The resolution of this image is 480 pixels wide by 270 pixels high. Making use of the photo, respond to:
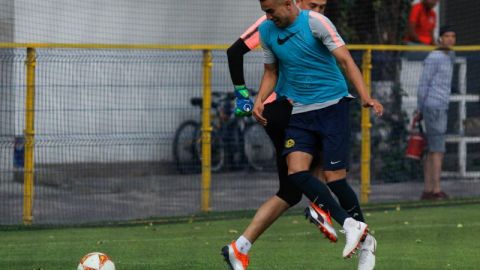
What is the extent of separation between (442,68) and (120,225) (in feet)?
15.9

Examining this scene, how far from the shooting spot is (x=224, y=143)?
611 inches

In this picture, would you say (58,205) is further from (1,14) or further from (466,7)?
(466,7)

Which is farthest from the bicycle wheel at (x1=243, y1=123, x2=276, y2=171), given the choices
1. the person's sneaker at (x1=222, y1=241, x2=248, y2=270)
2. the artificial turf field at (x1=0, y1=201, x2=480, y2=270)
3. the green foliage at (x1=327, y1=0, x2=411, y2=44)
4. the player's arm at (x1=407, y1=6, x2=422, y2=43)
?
the person's sneaker at (x1=222, y1=241, x2=248, y2=270)

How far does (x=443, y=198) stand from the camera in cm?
1622

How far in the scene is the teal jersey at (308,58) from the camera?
8547mm

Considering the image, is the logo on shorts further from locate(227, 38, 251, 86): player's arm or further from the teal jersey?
locate(227, 38, 251, 86): player's arm

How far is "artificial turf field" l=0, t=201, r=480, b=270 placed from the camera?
31.7 ft

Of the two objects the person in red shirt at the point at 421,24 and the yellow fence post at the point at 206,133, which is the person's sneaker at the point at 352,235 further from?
the person in red shirt at the point at 421,24

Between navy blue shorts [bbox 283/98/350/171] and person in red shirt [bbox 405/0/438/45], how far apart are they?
33.3 feet

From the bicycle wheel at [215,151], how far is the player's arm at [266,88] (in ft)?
19.9

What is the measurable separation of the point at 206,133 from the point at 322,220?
22.4ft

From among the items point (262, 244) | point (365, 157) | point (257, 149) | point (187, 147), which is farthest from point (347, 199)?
point (365, 157)

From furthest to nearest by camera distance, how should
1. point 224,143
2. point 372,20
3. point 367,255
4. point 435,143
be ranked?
point 372,20
point 435,143
point 224,143
point 367,255

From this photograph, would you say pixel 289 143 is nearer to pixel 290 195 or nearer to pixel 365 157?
pixel 290 195
